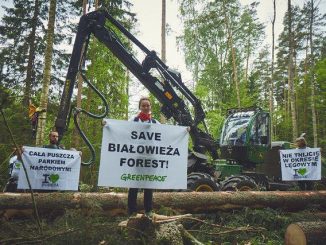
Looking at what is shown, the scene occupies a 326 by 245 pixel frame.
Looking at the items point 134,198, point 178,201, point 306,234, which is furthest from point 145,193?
point 306,234

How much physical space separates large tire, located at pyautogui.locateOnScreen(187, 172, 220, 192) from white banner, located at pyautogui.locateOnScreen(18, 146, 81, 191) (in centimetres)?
269

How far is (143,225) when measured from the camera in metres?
4.45

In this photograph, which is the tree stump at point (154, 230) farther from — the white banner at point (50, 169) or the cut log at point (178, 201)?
the white banner at point (50, 169)

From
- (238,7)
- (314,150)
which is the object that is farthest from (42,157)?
(238,7)

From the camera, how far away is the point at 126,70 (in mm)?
22781

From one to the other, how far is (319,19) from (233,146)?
77.0 feet

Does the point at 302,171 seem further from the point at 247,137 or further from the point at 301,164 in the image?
the point at 247,137

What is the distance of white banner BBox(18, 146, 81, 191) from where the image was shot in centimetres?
739

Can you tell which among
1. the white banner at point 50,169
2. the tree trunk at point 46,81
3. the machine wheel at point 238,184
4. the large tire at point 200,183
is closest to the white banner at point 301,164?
the machine wheel at point 238,184

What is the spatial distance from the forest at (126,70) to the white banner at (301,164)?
1997mm

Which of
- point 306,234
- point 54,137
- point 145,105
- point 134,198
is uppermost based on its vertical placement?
point 145,105

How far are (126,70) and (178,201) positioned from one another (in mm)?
17282

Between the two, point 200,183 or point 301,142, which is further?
point 301,142

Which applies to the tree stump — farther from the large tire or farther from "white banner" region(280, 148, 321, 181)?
"white banner" region(280, 148, 321, 181)
